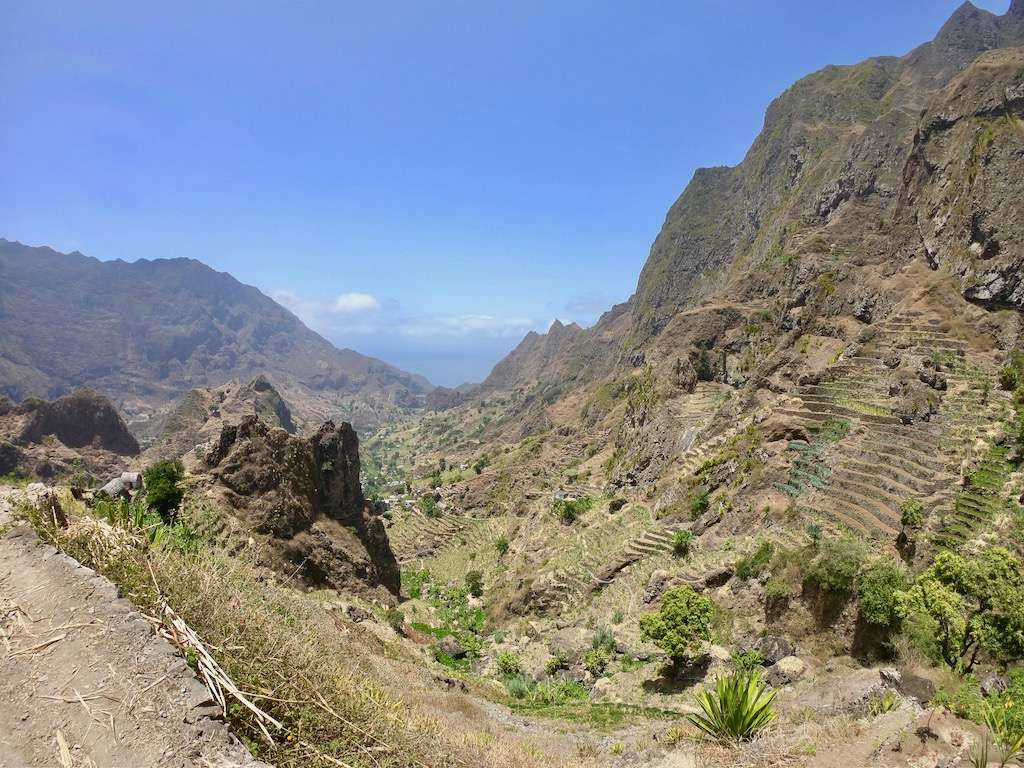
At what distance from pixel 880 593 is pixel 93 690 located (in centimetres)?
2047

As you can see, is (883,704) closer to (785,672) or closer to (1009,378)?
(785,672)

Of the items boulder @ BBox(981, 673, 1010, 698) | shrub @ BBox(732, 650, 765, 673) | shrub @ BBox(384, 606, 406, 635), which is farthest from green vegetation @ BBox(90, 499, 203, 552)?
shrub @ BBox(384, 606, 406, 635)

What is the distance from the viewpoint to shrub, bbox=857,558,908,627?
16.5 metres

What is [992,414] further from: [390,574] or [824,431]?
[390,574]

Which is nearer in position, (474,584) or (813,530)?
(813,530)

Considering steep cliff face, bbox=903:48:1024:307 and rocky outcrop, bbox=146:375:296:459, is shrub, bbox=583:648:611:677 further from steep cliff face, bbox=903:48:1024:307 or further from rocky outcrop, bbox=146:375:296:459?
rocky outcrop, bbox=146:375:296:459

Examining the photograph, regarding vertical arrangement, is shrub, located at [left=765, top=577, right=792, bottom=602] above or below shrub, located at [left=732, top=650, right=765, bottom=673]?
above

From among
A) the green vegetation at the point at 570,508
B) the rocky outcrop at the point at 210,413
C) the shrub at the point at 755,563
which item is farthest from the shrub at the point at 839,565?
the rocky outcrop at the point at 210,413

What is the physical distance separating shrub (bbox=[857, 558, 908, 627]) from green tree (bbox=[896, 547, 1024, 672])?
107 centimetres

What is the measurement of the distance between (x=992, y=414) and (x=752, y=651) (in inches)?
907

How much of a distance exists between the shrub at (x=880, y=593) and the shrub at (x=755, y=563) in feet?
17.4

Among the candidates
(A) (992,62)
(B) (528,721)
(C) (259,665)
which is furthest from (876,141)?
(C) (259,665)

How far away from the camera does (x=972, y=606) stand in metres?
14.9

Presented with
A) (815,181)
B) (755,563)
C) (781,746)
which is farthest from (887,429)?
(815,181)
